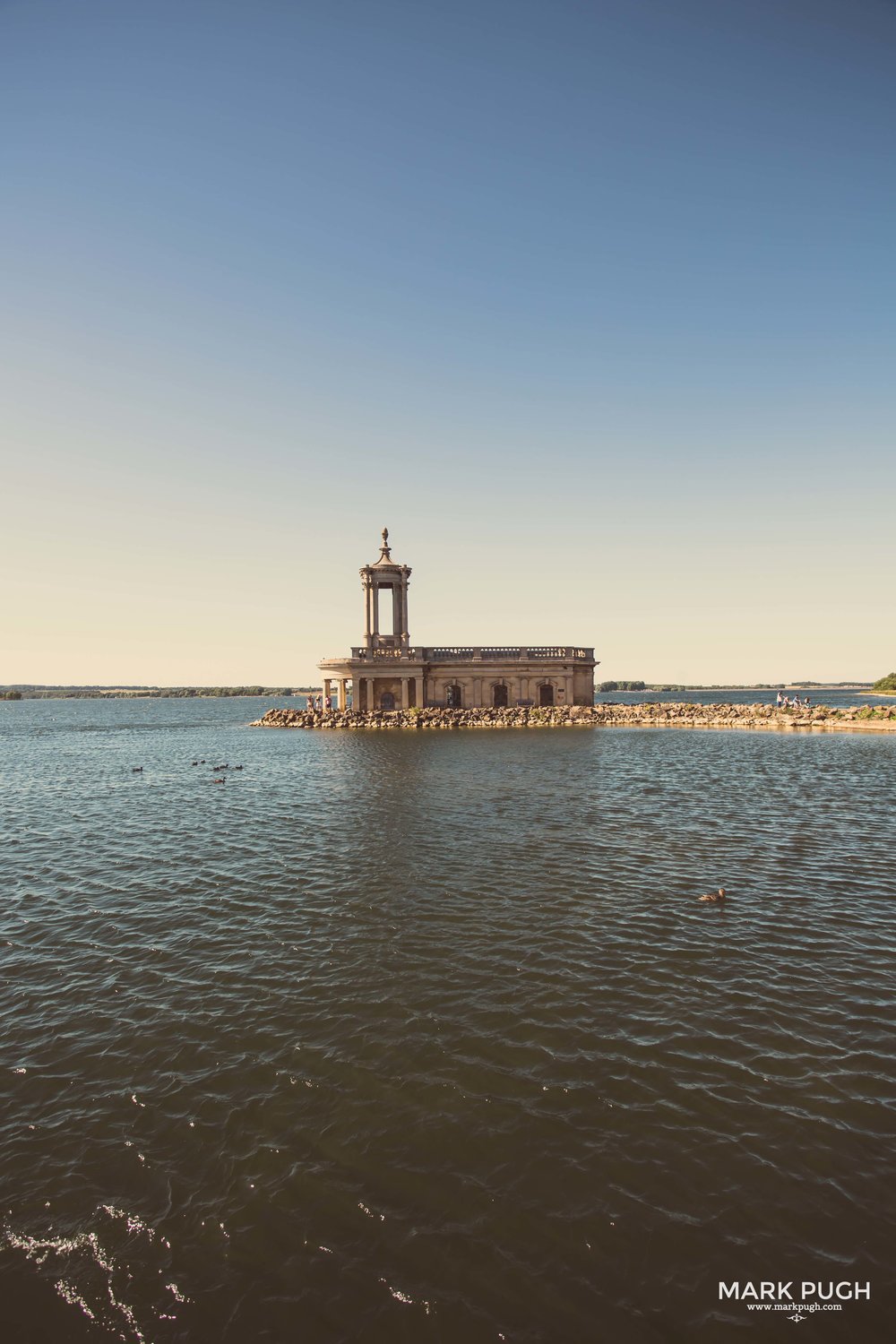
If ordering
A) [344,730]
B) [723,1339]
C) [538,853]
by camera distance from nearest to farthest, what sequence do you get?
[723,1339] < [538,853] < [344,730]

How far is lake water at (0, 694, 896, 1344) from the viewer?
5945mm

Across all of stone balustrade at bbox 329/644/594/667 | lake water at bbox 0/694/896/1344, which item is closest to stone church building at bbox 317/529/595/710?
stone balustrade at bbox 329/644/594/667

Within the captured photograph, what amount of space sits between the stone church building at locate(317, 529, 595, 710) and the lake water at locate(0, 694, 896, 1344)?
2054 inches

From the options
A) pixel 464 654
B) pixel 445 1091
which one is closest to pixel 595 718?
pixel 464 654

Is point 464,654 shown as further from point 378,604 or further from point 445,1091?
point 445,1091

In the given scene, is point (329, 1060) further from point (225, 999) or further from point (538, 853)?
point (538, 853)

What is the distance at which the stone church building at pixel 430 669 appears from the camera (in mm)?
72375

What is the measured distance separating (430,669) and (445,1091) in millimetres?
64960

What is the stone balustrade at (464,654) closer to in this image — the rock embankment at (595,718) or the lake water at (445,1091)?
the rock embankment at (595,718)

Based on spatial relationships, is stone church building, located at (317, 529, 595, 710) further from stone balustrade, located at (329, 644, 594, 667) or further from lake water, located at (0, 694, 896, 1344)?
lake water, located at (0, 694, 896, 1344)

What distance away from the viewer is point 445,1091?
858 centimetres

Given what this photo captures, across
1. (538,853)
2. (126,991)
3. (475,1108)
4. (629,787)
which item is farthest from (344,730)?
(475,1108)

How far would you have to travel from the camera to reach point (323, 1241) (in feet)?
21.0

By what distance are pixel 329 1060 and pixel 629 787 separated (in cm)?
2328
